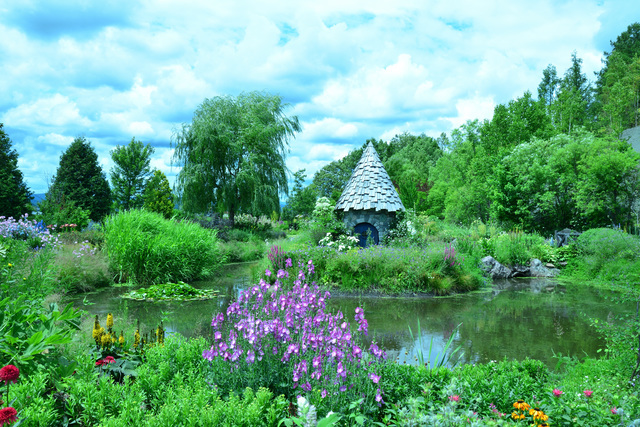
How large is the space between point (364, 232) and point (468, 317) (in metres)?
6.12

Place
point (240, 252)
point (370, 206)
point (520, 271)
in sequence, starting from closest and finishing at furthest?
point (520, 271), point (370, 206), point (240, 252)

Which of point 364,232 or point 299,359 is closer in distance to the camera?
point 299,359

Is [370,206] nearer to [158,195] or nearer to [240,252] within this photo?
[240,252]

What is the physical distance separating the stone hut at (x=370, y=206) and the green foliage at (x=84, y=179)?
18688 millimetres

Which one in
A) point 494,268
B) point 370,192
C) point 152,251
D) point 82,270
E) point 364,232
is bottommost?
point 494,268

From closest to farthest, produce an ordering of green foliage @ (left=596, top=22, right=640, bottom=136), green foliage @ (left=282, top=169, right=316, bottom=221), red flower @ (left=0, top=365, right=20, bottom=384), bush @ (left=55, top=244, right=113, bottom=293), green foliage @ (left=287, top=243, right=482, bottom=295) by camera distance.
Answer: red flower @ (left=0, top=365, right=20, bottom=384)
bush @ (left=55, top=244, right=113, bottom=293)
green foliage @ (left=287, top=243, right=482, bottom=295)
green foliage @ (left=596, top=22, right=640, bottom=136)
green foliage @ (left=282, top=169, right=316, bottom=221)

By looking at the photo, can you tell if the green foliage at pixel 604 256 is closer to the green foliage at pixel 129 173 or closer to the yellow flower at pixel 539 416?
the yellow flower at pixel 539 416

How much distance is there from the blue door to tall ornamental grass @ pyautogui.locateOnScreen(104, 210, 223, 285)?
459 cm

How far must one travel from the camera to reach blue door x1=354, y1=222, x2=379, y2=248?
1297cm

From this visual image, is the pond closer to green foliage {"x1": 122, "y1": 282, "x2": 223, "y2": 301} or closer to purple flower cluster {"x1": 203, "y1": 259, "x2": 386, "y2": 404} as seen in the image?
green foliage {"x1": 122, "y1": 282, "x2": 223, "y2": 301}

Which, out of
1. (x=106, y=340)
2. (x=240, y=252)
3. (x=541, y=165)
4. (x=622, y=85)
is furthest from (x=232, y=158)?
(x=622, y=85)

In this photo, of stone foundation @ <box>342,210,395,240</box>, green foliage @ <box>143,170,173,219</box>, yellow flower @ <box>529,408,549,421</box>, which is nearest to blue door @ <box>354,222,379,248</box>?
stone foundation @ <box>342,210,395,240</box>

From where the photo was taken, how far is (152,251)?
32.3 ft

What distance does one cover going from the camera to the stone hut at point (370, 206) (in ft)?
41.6
